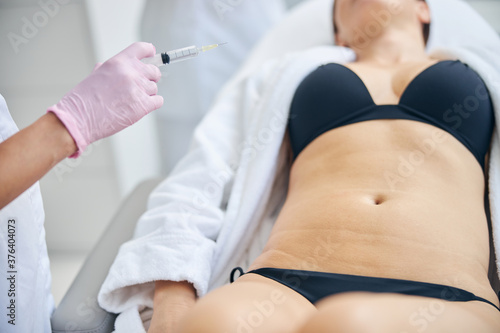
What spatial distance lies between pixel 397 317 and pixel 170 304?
1.55ft

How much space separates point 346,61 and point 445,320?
0.93m

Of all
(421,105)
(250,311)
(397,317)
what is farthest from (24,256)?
(421,105)

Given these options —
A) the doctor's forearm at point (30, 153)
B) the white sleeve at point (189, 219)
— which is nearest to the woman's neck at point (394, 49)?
the white sleeve at point (189, 219)

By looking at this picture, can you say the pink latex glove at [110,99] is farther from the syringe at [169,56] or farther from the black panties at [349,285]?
the black panties at [349,285]

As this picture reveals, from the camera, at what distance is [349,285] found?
74cm

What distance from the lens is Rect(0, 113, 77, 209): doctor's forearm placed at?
1.86 ft

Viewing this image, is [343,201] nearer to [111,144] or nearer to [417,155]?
[417,155]

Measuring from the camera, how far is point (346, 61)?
1352 millimetres

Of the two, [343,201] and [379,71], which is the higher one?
[379,71]

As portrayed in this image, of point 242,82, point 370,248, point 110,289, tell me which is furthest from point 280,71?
point 110,289

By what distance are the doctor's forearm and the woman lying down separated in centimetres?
32

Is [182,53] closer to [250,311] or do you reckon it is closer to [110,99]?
[110,99]

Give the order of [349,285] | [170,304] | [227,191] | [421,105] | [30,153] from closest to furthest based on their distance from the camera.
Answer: [30,153]
[349,285]
[170,304]
[421,105]
[227,191]

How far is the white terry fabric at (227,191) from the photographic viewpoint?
36.8 inches
